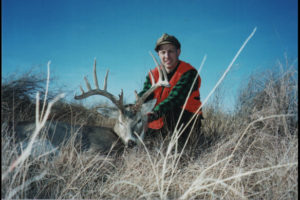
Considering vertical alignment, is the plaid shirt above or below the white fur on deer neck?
above

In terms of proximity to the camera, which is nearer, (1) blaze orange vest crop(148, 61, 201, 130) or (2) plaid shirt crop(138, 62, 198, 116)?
(2) plaid shirt crop(138, 62, 198, 116)

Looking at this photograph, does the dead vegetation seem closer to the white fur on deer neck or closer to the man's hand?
the white fur on deer neck

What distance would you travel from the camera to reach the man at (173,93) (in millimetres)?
4492

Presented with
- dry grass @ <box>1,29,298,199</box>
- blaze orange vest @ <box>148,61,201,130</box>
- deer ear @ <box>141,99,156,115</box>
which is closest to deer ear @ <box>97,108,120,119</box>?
deer ear @ <box>141,99,156,115</box>

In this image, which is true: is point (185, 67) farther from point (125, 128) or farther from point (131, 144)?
point (131, 144)

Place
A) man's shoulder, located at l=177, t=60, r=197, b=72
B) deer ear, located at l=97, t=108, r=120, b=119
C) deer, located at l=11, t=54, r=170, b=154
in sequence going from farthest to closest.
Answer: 1. man's shoulder, located at l=177, t=60, r=197, b=72
2. deer ear, located at l=97, t=108, r=120, b=119
3. deer, located at l=11, t=54, r=170, b=154

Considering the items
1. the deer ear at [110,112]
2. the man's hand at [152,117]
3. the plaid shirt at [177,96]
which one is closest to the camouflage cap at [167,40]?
the plaid shirt at [177,96]

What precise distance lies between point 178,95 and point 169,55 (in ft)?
2.99

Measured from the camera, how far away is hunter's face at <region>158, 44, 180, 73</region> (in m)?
4.93

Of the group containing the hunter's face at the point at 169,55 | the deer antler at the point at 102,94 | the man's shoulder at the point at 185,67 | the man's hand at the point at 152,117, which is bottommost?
the man's hand at the point at 152,117

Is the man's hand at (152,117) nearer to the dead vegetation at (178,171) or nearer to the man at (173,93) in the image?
the man at (173,93)

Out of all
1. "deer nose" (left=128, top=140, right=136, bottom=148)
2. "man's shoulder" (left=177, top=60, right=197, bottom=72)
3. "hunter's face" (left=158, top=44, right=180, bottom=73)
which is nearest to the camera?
"deer nose" (left=128, top=140, right=136, bottom=148)

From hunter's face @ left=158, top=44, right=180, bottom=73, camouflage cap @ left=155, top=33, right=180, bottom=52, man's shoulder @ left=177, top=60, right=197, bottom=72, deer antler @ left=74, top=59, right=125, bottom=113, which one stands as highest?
camouflage cap @ left=155, top=33, right=180, bottom=52

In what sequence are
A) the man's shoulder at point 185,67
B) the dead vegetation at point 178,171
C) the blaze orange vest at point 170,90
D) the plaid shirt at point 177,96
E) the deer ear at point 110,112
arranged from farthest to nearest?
the man's shoulder at point 185,67
the blaze orange vest at point 170,90
the deer ear at point 110,112
the plaid shirt at point 177,96
the dead vegetation at point 178,171
